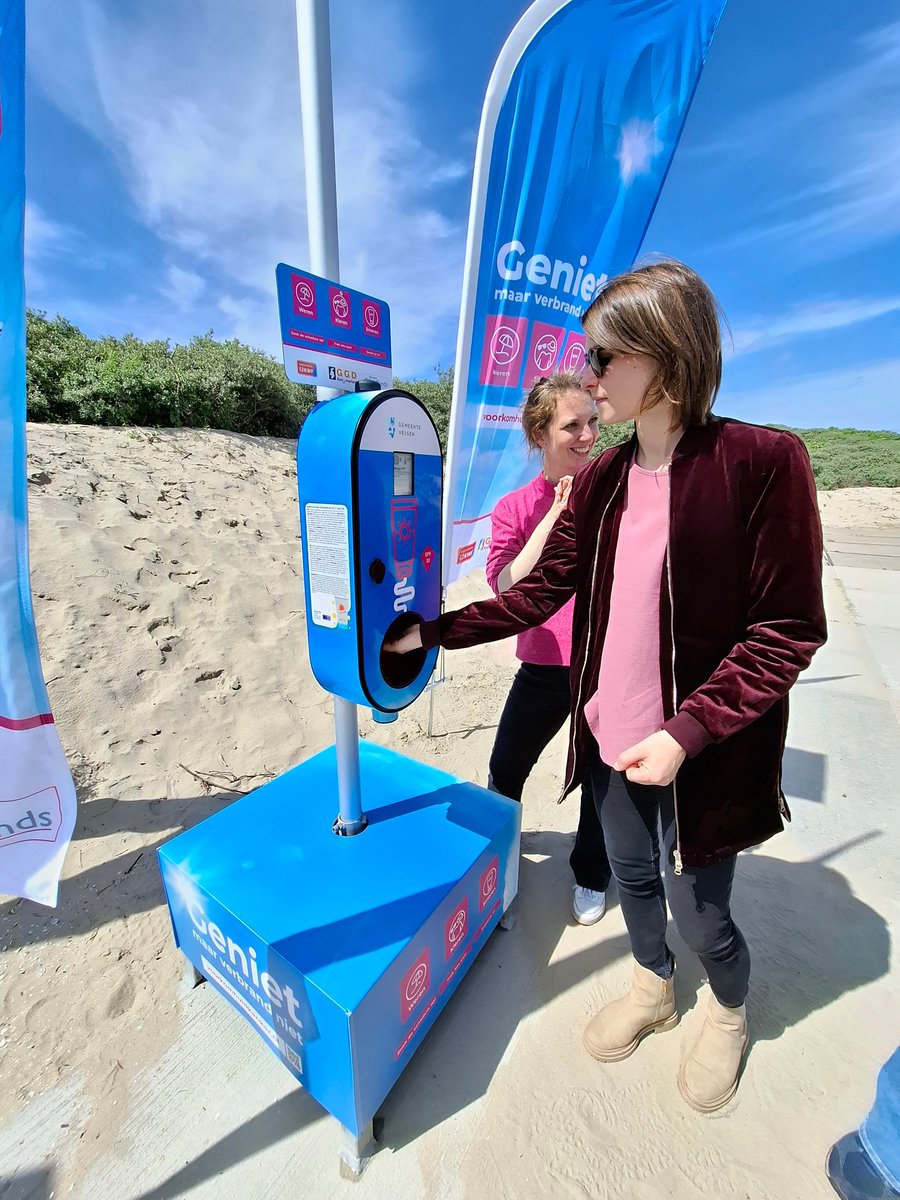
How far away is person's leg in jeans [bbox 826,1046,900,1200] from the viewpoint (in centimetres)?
102

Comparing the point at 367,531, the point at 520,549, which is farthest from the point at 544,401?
the point at 367,531

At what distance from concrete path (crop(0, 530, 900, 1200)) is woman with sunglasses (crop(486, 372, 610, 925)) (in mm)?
308

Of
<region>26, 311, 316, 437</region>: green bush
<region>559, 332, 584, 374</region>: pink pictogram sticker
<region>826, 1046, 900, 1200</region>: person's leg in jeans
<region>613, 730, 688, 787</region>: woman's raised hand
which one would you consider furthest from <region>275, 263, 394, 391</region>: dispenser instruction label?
<region>26, 311, 316, 437</region>: green bush

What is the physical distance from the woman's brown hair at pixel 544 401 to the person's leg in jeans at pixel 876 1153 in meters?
1.68

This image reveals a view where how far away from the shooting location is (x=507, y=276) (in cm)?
247

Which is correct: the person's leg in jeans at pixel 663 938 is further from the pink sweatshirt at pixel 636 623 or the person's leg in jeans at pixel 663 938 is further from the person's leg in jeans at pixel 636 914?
the pink sweatshirt at pixel 636 623

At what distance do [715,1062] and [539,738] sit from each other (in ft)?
3.09

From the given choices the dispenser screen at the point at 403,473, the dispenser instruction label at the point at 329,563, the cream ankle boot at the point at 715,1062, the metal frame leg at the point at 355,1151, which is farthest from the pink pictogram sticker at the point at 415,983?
the dispenser screen at the point at 403,473

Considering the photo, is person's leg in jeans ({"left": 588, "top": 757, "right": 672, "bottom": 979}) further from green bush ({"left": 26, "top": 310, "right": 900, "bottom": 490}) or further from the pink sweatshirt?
green bush ({"left": 26, "top": 310, "right": 900, "bottom": 490})

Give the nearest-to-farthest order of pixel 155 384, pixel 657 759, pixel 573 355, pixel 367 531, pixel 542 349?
pixel 657 759
pixel 367 531
pixel 542 349
pixel 573 355
pixel 155 384

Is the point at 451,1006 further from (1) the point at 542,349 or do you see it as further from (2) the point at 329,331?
(1) the point at 542,349

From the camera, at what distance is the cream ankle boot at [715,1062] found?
1.35m

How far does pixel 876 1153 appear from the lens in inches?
41.6

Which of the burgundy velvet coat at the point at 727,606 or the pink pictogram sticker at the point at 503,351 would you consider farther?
the pink pictogram sticker at the point at 503,351
